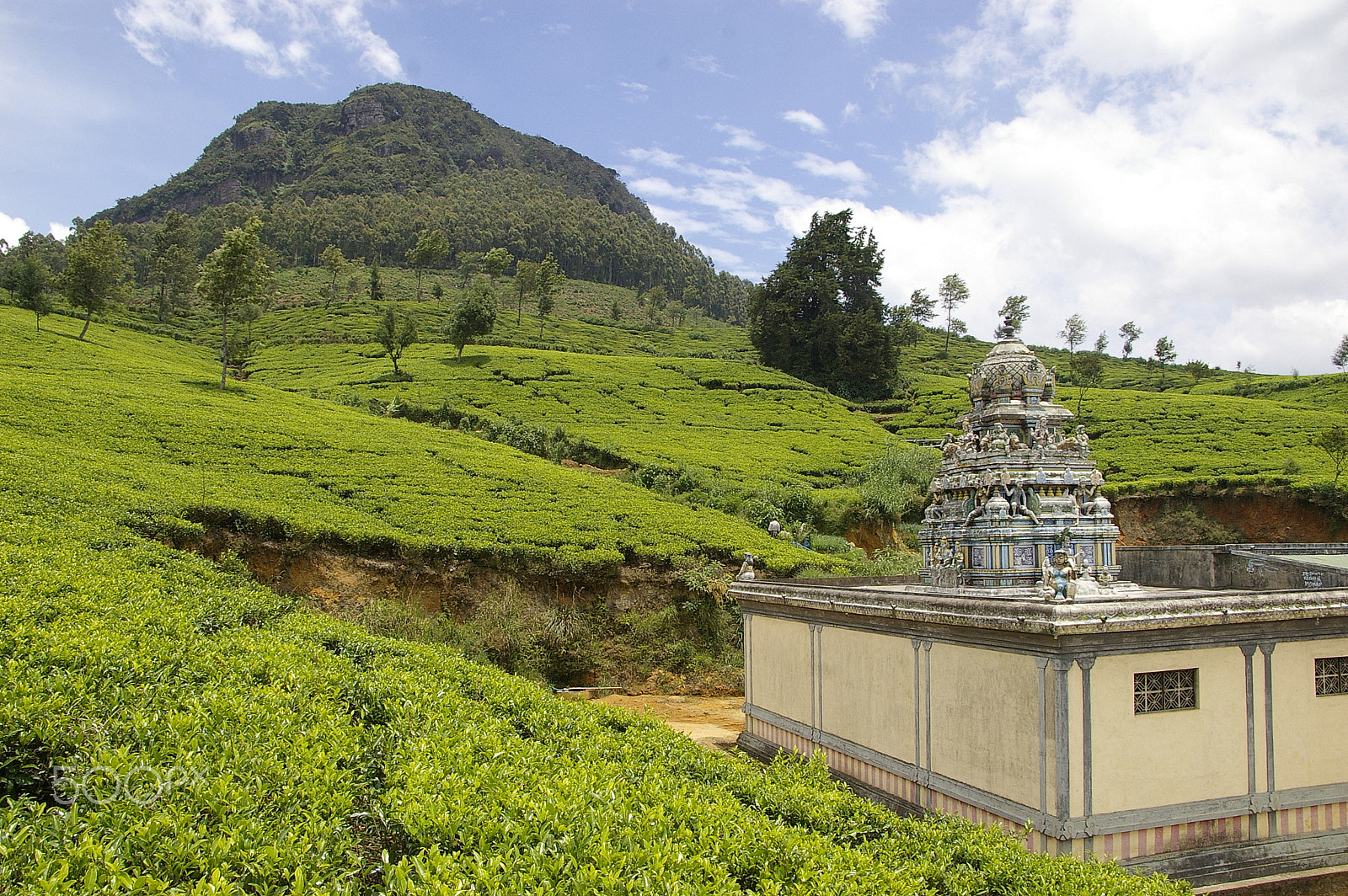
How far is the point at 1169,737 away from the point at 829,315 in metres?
55.2

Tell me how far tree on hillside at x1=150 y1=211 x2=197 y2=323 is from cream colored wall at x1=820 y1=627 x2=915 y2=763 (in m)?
73.0

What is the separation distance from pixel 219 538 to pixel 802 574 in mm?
14577

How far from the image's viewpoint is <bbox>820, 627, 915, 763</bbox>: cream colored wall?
1105 centimetres

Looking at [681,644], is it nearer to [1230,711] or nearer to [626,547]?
[626,547]

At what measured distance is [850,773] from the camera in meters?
12.3

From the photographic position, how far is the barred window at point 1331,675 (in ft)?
32.6

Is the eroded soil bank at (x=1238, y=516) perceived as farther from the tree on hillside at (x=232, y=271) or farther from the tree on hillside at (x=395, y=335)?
the tree on hillside at (x=232, y=271)

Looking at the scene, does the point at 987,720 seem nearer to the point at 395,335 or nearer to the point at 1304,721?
the point at 1304,721

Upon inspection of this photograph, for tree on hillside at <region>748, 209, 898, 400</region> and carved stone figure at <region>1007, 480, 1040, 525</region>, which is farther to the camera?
tree on hillside at <region>748, 209, 898, 400</region>

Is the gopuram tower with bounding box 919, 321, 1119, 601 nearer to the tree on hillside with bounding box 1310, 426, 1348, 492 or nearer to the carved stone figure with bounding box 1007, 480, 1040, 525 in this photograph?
the carved stone figure with bounding box 1007, 480, 1040, 525

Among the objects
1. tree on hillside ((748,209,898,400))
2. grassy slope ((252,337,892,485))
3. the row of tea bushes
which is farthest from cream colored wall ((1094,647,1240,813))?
tree on hillside ((748,209,898,400))

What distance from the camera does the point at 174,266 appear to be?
7481cm

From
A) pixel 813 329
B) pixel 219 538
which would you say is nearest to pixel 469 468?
pixel 219 538

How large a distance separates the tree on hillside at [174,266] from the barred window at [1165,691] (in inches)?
3047
